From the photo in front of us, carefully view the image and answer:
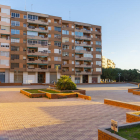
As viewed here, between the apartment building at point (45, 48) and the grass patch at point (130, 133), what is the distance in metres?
45.4

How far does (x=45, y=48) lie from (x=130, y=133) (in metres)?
49.0

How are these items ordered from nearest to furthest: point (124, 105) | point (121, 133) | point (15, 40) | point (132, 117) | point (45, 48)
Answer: point (121, 133), point (132, 117), point (124, 105), point (15, 40), point (45, 48)

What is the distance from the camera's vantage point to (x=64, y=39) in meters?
56.9

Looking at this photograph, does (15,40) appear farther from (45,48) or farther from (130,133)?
(130,133)

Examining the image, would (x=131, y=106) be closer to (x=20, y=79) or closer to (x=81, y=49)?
(x=20, y=79)

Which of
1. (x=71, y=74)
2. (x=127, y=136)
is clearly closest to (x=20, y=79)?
(x=71, y=74)

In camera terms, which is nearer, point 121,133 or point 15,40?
point 121,133

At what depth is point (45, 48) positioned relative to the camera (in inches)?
2074

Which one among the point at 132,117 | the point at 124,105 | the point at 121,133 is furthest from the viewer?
the point at 124,105

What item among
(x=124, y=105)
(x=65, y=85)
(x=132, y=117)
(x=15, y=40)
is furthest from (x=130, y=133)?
(x=15, y=40)

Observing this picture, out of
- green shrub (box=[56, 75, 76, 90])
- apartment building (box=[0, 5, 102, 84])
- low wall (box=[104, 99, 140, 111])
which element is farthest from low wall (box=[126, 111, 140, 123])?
apartment building (box=[0, 5, 102, 84])

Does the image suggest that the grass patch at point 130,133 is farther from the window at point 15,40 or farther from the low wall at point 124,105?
the window at point 15,40

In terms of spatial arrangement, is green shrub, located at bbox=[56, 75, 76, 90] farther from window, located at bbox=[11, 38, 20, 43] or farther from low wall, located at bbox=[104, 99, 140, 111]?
window, located at bbox=[11, 38, 20, 43]

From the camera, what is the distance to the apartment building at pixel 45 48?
160ft
